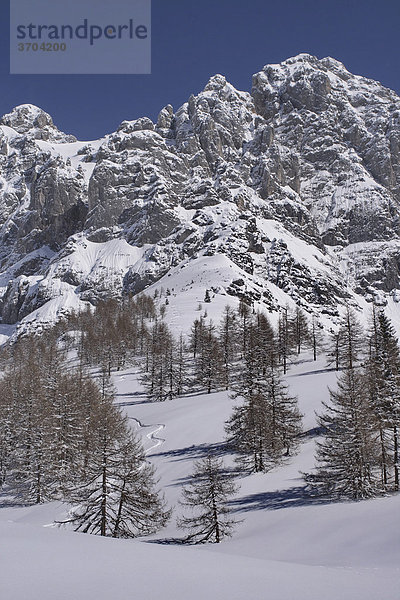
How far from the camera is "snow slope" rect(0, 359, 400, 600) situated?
8.36 meters

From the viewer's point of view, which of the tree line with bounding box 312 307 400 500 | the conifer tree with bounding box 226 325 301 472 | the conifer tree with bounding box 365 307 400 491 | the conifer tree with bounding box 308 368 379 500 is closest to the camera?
the conifer tree with bounding box 308 368 379 500

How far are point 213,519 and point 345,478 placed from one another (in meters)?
8.31

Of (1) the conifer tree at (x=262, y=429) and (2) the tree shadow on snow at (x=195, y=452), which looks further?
(2) the tree shadow on snow at (x=195, y=452)

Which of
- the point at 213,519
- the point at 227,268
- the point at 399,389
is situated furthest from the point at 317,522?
the point at 227,268

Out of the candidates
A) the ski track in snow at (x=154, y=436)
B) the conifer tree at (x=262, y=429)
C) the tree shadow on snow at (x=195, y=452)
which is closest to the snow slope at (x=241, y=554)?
the tree shadow on snow at (x=195, y=452)

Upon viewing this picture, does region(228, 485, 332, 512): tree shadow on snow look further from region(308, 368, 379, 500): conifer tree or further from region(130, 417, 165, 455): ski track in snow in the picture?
region(130, 417, 165, 455): ski track in snow

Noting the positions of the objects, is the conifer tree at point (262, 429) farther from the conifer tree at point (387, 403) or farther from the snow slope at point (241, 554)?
the conifer tree at point (387, 403)

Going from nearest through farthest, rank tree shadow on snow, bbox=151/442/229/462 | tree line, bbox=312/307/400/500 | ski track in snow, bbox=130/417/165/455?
tree line, bbox=312/307/400/500, tree shadow on snow, bbox=151/442/229/462, ski track in snow, bbox=130/417/165/455

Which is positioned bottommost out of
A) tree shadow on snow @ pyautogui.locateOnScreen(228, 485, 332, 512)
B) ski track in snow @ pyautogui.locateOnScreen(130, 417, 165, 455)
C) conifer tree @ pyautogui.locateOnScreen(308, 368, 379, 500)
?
tree shadow on snow @ pyautogui.locateOnScreen(228, 485, 332, 512)

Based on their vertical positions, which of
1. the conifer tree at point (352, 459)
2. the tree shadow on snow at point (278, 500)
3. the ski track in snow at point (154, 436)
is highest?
the conifer tree at point (352, 459)

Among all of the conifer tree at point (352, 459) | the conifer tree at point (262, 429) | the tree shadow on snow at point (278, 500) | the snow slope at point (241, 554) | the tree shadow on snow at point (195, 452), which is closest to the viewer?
the snow slope at point (241, 554)

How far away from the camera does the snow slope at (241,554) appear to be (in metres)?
8.36

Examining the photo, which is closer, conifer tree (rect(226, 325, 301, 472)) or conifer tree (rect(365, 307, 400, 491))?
conifer tree (rect(365, 307, 400, 491))

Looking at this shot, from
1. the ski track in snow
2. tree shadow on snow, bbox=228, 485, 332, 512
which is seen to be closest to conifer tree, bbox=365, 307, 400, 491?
tree shadow on snow, bbox=228, 485, 332, 512
